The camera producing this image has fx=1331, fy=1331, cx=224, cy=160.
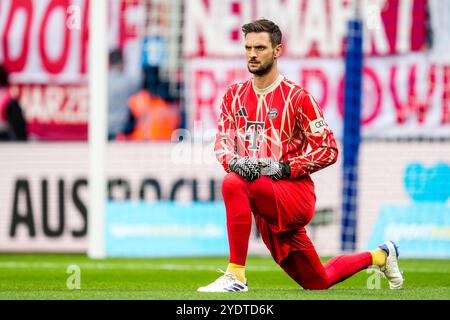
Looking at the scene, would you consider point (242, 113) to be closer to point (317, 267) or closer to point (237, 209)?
point (237, 209)

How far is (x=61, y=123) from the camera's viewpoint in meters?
15.7

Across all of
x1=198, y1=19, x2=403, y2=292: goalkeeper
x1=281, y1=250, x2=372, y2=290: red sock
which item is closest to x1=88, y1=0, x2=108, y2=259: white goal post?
x1=281, y1=250, x2=372, y2=290: red sock

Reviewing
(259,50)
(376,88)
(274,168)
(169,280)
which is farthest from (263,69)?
(376,88)

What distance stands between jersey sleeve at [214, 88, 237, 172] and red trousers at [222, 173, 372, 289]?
0.89 ft

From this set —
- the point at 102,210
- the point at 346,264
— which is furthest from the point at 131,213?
the point at 346,264

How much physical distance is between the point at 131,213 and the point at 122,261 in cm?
131

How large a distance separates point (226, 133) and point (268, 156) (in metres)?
0.30

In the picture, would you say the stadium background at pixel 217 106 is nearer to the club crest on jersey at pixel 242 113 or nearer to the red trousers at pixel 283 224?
the red trousers at pixel 283 224

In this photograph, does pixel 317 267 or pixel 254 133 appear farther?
pixel 317 267

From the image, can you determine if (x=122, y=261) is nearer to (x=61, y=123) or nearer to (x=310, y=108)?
(x=61, y=123)

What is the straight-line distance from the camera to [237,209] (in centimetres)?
801

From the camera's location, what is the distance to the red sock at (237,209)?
799 cm

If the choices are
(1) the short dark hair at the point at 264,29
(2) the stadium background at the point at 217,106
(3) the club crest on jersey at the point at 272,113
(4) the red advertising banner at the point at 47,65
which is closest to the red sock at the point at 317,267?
(3) the club crest on jersey at the point at 272,113

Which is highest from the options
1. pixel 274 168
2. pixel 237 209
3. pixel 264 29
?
pixel 264 29
